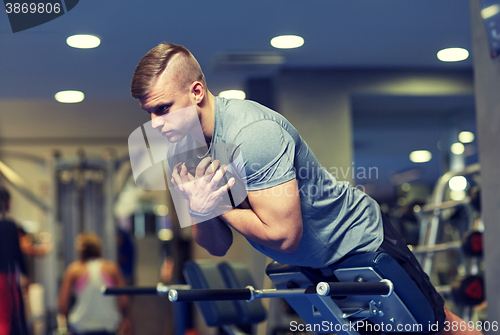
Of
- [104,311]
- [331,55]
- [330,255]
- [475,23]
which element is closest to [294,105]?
[331,55]

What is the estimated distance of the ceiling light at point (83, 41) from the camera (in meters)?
1.86

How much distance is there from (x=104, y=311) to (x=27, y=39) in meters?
2.60

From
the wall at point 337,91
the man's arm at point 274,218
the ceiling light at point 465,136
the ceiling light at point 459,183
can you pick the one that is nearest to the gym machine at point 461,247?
the ceiling light at point 459,183

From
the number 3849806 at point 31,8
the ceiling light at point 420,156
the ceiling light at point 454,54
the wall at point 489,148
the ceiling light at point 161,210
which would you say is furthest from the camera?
the ceiling light at point 161,210

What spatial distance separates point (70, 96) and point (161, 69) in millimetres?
702

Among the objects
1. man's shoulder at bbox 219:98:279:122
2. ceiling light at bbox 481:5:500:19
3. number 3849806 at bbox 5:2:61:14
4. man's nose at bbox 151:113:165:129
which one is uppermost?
ceiling light at bbox 481:5:500:19

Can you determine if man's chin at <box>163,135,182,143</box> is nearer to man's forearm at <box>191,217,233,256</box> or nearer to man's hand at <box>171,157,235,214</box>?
man's hand at <box>171,157,235,214</box>

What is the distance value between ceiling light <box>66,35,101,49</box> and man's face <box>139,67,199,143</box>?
2.11 ft

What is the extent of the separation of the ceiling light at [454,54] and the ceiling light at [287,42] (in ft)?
2.42

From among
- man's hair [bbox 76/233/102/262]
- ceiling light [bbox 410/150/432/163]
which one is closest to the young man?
man's hair [bbox 76/233/102/262]

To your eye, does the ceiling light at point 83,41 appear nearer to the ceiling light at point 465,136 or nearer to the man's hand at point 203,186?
the man's hand at point 203,186

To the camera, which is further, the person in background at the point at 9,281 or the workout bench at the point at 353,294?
the person in background at the point at 9,281

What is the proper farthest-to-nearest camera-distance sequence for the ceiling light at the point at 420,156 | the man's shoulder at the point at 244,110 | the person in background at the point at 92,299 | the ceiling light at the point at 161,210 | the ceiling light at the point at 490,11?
the ceiling light at the point at 161,210 → the ceiling light at the point at 420,156 → the person in background at the point at 92,299 → the ceiling light at the point at 490,11 → the man's shoulder at the point at 244,110

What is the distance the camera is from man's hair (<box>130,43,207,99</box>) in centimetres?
131
